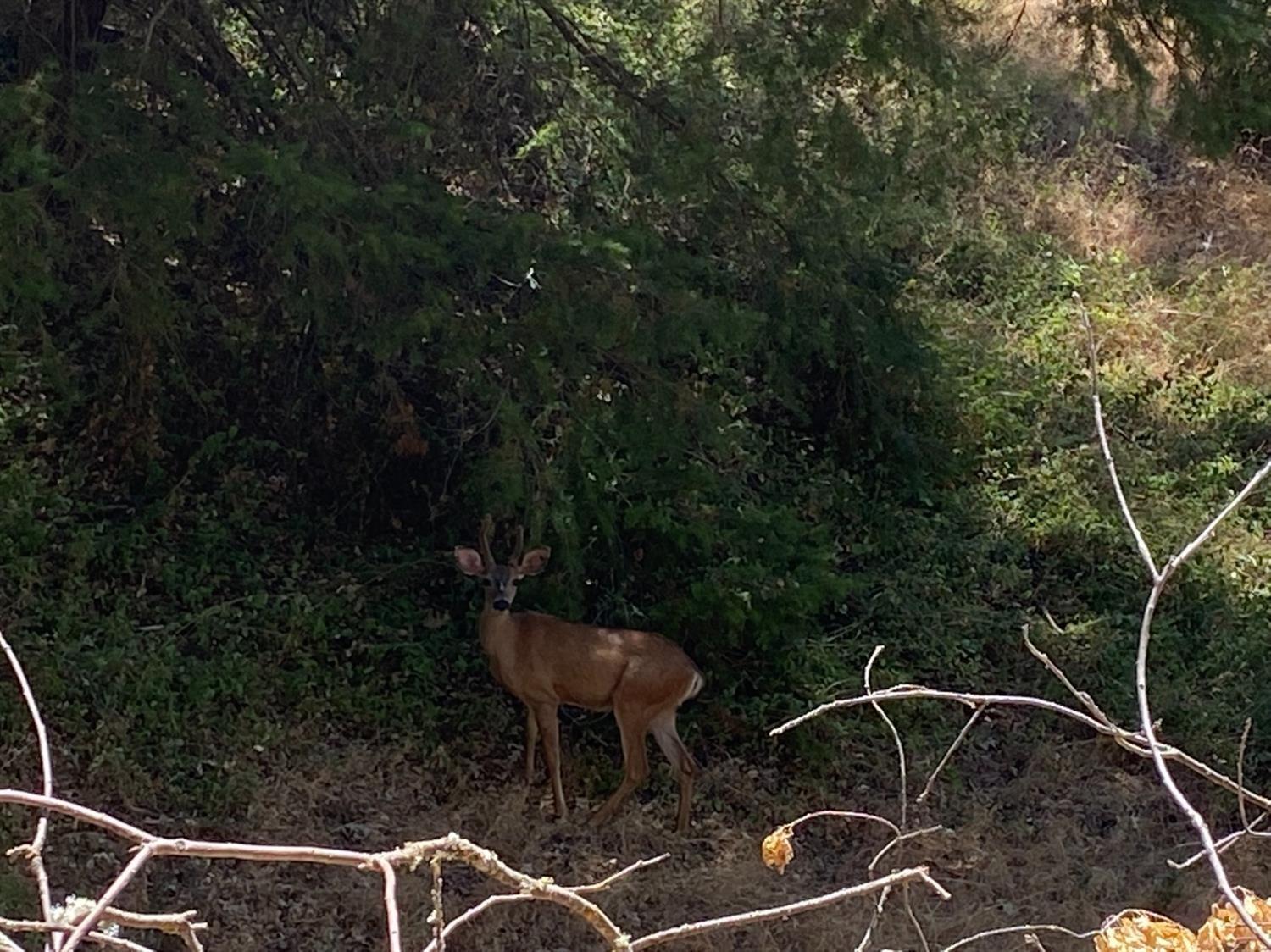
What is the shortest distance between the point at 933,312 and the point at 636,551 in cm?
507

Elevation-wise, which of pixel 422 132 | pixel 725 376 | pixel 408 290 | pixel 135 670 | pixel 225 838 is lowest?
pixel 225 838

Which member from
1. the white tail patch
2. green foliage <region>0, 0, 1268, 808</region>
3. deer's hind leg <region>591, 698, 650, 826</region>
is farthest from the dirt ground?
the white tail patch

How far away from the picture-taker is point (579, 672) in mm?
7520

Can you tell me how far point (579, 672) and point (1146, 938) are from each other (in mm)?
5544

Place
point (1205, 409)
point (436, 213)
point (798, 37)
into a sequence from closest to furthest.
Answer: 1. point (436, 213)
2. point (798, 37)
3. point (1205, 409)

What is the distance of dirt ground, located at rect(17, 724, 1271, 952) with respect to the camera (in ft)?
21.4

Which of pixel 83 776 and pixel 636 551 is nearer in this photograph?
pixel 83 776

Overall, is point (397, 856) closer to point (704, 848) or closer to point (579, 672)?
point (579, 672)

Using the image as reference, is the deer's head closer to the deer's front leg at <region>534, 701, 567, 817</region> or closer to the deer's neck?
the deer's neck

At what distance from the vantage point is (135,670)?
7441 mm

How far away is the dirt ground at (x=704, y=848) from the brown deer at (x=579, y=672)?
0.65ft

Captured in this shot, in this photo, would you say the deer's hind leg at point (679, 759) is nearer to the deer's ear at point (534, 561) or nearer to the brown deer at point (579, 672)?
the brown deer at point (579, 672)

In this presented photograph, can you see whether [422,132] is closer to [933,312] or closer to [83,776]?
[83,776]

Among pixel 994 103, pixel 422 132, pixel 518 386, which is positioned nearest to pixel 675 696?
pixel 518 386
